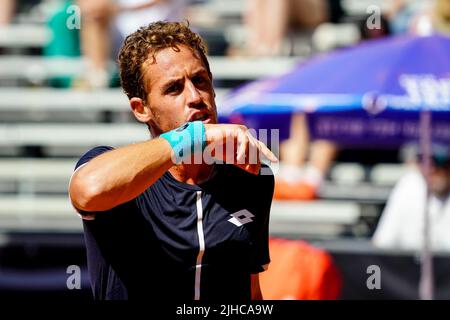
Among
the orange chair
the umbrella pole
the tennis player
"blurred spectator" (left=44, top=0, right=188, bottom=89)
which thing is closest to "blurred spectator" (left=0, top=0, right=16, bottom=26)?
"blurred spectator" (left=44, top=0, right=188, bottom=89)

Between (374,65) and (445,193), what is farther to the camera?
(445,193)

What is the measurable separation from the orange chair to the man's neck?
1.63m

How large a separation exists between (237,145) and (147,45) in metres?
0.46

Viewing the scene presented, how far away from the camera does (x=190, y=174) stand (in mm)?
3264

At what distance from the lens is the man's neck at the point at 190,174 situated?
325cm

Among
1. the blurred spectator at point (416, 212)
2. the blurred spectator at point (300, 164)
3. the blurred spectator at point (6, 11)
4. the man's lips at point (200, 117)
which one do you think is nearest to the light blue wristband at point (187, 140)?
the man's lips at point (200, 117)

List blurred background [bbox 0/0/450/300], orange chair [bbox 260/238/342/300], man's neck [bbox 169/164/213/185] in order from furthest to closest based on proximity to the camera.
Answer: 1. blurred background [bbox 0/0/450/300]
2. orange chair [bbox 260/238/342/300]
3. man's neck [bbox 169/164/213/185]

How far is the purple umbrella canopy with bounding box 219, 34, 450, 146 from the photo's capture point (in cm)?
657

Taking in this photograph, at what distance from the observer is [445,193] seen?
7691mm

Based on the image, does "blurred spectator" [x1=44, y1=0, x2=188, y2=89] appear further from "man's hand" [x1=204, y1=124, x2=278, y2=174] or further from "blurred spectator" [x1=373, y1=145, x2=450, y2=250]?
"man's hand" [x1=204, y1=124, x2=278, y2=174]

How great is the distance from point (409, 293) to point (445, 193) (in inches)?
41.8

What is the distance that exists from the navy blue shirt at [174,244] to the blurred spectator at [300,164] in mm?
4755
